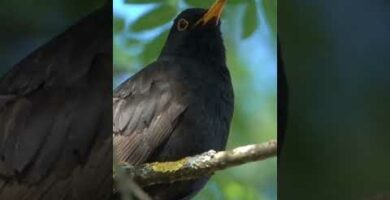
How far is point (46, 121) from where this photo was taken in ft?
6.57

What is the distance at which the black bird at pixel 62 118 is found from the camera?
6.47 feet

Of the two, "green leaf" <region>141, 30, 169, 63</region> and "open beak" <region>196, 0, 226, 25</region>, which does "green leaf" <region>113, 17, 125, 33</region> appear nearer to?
"green leaf" <region>141, 30, 169, 63</region>

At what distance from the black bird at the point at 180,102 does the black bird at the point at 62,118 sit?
0.05 m

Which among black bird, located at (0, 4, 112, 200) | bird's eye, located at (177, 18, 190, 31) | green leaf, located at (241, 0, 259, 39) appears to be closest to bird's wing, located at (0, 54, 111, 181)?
black bird, located at (0, 4, 112, 200)

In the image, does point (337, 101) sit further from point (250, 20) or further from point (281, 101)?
point (250, 20)

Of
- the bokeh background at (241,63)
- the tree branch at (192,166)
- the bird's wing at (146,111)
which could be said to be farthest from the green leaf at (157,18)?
the tree branch at (192,166)

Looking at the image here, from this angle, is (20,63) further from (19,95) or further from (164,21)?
(164,21)

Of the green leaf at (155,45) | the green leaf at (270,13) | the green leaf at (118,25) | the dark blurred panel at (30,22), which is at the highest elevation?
the dark blurred panel at (30,22)

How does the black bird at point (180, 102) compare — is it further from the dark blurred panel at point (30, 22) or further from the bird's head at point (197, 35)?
the dark blurred panel at point (30, 22)

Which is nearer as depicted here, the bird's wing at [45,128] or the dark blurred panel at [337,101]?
the bird's wing at [45,128]

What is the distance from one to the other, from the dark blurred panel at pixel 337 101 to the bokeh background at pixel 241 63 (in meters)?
0.09

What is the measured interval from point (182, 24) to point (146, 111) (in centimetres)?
24

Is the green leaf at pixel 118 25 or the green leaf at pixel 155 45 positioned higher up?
the green leaf at pixel 118 25

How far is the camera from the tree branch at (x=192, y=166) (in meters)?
2.00
